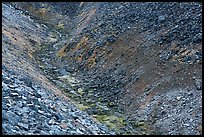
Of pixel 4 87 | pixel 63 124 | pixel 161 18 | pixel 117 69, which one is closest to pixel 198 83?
pixel 117 69

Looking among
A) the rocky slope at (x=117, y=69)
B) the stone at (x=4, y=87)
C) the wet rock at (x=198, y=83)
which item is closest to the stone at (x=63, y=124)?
the rocky slope at (x=117, y=69)

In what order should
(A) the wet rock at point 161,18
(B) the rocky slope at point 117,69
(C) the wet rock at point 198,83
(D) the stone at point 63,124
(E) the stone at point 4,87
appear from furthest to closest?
(A) the wet rock at point 161,18
(C) the wet rock at point 198,83
(B) the rocky slope at point 117,69
(E) the stone at point 4,87
(D) the stone at point 63,124

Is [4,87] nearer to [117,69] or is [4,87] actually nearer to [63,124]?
[63,124]

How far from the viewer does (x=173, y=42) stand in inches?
1075

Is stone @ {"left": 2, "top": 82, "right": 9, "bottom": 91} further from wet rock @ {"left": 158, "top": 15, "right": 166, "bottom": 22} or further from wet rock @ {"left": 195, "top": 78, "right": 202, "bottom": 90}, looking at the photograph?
wet rock @ {"left": 158, "top": 15, "right": 166, "bottom": 22}

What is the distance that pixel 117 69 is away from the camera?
2850 centimetres

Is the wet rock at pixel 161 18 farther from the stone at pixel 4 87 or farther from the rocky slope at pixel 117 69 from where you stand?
the stone at pixel 4 87

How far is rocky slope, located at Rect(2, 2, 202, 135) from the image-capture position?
1991cm

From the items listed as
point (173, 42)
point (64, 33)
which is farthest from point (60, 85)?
point (64, 33)

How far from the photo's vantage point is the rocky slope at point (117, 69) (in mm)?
19906

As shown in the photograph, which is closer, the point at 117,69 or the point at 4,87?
the point at 4,87

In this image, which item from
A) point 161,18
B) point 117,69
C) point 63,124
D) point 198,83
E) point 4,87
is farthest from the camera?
point 161,18

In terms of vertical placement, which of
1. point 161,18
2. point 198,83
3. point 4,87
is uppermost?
point 4,87

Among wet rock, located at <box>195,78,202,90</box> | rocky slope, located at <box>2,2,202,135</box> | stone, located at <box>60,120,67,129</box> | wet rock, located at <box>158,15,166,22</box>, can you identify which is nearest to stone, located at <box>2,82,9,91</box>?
rocky slope, located at <box>2,2,202,135</box>
